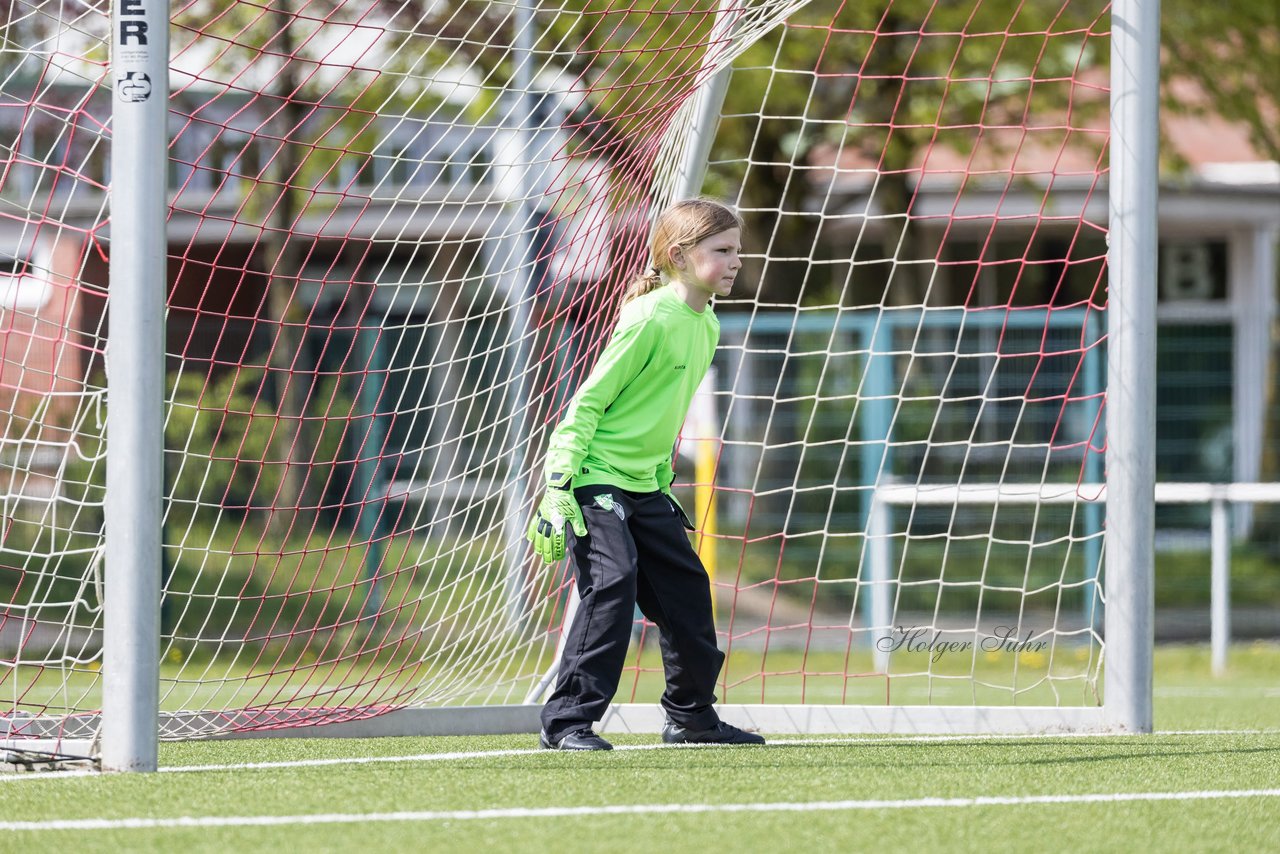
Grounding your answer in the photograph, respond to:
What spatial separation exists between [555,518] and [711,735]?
82 centimetres

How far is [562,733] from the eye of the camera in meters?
4.58

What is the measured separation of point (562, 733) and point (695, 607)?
1.68 ft

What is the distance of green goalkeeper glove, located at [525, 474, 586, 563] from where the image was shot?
4465 millimetres

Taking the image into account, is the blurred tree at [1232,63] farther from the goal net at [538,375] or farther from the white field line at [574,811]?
the white field line at [574,811]

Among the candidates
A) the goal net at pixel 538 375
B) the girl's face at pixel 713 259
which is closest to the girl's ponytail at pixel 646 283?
the girl's face at pixel 713 259

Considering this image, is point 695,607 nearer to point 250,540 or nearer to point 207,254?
point 250,540

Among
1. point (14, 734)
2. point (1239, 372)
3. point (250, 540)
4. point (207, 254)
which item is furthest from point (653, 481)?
point (207, 254)

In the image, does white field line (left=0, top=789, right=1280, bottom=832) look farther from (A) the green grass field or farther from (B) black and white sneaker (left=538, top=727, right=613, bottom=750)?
(B) black and white sneaker (left=538, top=727, right=613, bottom=750)

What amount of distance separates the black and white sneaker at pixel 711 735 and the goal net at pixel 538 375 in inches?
18.4

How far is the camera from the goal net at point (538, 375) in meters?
5.77

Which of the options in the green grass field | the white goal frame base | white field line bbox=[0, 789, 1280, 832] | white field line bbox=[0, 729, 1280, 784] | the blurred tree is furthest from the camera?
the blurred tree

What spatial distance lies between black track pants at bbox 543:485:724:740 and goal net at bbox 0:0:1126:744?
0.58 m

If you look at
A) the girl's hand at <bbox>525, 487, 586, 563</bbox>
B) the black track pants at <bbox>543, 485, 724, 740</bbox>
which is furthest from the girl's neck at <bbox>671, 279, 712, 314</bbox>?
the girl's hand at <bbox>525, 487, 586, 563</bbox>

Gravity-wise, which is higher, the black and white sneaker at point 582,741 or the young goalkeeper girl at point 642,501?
the young goalkeeper girl at point 642,501
